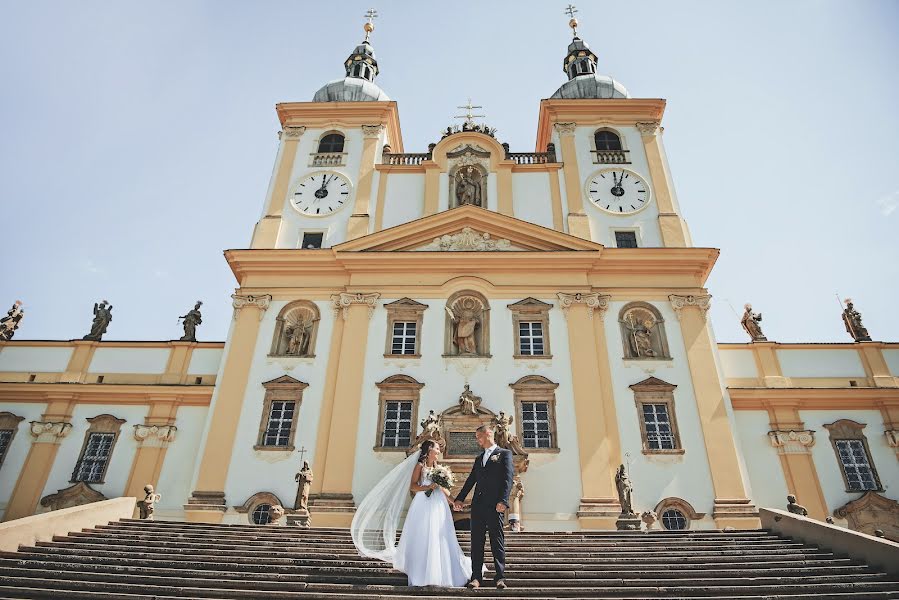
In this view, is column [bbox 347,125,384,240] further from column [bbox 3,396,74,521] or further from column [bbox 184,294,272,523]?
column [bbox 3,396,74,521]

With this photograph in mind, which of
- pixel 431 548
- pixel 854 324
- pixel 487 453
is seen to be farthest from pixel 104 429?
pixel 854 324

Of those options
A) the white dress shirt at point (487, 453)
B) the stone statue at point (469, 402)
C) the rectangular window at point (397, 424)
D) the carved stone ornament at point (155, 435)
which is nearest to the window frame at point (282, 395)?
the rectangular window at point (397, 424)

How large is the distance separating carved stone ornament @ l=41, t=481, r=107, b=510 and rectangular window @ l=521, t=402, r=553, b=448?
13.2 meters

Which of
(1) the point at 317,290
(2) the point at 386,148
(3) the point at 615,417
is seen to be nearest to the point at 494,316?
(3) the point at 615,417

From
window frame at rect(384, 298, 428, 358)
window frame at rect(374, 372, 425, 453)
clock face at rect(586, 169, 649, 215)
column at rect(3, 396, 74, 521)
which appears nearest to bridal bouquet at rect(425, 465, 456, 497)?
window frame at rect(374, 372, 425, 453)

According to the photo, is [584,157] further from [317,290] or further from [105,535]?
[105,535]

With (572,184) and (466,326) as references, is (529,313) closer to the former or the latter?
(466,326)

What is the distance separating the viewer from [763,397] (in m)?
18.9

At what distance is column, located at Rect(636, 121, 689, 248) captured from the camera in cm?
2161

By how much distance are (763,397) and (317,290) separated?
1532cm

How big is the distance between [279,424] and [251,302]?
4.69m

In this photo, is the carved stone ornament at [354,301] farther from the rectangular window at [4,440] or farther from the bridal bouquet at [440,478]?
the bridal bouquet at [440,478]

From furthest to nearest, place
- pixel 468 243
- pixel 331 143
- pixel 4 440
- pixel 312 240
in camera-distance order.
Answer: pixel 331 143
pixel 312 240
pixel 468 243
pixel 4 440

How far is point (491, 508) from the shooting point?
6.55m
